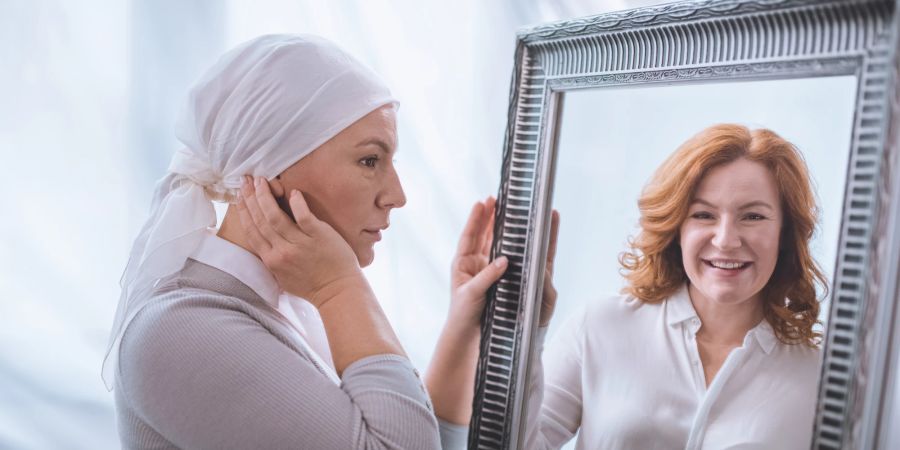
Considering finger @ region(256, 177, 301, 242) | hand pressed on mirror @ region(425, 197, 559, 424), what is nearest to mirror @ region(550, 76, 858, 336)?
hand pressed on mirror @ region(425, 197, 559, 424)

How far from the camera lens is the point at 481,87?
93.4 inches

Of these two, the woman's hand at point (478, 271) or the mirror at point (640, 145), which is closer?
the mirror at point (640, 145)

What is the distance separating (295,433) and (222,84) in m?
0.57

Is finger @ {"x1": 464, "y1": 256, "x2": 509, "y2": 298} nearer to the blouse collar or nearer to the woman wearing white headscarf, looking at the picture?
the woman wearing white headscarf

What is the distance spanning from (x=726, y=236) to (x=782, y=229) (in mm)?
80

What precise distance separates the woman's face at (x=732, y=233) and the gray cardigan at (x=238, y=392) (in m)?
0.46

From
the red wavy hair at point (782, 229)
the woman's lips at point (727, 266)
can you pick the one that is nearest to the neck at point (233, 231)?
the red wavy hair at point (782, 229)

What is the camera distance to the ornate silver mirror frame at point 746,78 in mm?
991

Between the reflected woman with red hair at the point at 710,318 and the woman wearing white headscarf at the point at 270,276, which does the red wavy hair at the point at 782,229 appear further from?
the woman wearing white headscarf at the point at 270,276

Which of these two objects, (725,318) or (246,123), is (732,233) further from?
(246,123)

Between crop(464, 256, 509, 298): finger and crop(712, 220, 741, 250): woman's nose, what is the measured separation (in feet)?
1.25

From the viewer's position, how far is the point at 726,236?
1157 mm

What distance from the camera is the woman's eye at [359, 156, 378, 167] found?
4.58ft

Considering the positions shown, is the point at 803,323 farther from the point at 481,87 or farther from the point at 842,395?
the point at 481,87
